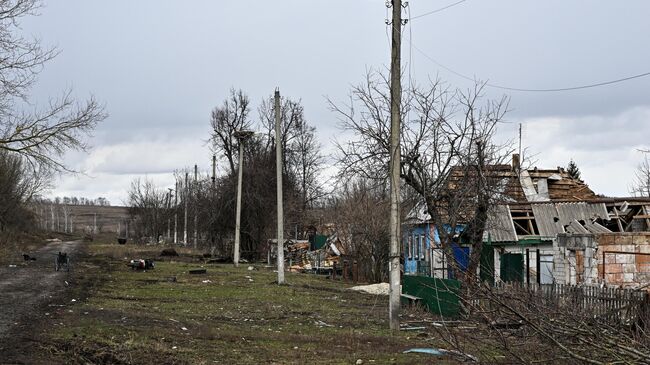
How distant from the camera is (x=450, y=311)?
1711 cm

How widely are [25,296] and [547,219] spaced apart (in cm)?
1992

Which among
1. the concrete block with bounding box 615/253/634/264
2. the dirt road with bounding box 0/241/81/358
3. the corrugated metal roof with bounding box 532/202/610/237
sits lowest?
the dirt road with bounding box 0/241/81/358

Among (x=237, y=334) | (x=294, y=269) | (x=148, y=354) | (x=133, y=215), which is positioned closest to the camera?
(x=148, y=354)

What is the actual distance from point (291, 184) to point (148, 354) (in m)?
46.1

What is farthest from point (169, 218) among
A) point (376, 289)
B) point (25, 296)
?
point (25, 296)

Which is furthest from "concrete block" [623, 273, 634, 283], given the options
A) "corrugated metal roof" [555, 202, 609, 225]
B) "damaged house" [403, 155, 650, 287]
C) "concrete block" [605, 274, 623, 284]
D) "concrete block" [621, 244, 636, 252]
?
"corrugated metal roof" [555, 202, 609, 225]

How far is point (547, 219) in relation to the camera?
28.5 metres

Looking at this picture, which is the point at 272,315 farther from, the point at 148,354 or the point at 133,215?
the point at 133,215

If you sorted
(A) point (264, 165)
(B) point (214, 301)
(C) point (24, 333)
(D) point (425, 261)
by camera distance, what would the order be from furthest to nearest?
(A) point (264, 165) < (D) point (425, 261) < (B) point (214, 301) < (C) point (24, 333)

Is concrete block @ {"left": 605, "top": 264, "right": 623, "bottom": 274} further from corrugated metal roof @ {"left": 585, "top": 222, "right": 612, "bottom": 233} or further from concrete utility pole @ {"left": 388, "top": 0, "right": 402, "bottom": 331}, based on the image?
concrete utility pole @ {"left": 388, "top": 0, "right": 402, "bottom": 331}

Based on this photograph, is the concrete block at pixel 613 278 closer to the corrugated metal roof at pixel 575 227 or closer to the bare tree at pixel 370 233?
the corrugated metal roof at pixel 575 227

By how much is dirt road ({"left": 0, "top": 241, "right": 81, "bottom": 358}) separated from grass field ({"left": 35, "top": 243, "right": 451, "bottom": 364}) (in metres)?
0.49

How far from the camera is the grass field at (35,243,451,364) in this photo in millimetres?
10922

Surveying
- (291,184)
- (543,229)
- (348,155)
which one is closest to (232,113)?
(291,184)
